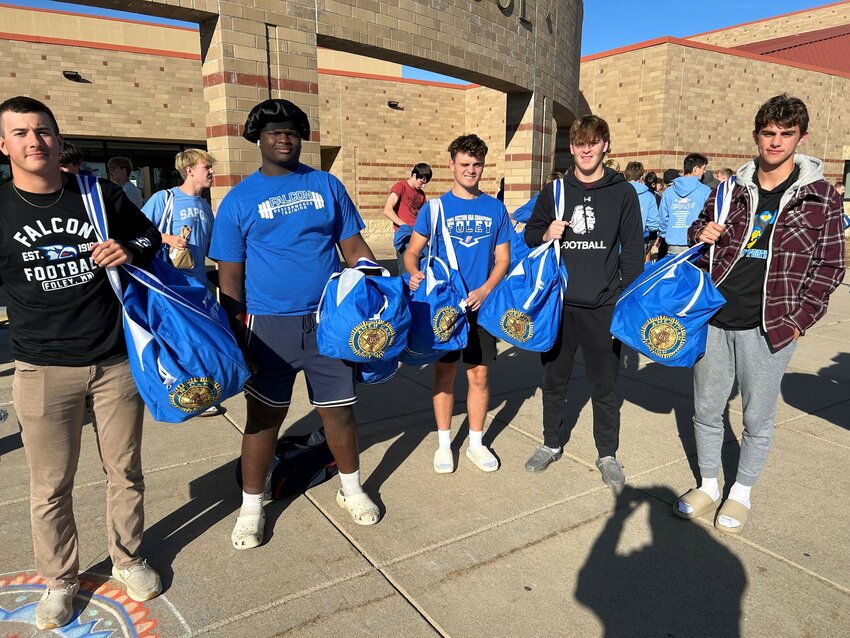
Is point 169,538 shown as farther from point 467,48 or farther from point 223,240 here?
point 467,48

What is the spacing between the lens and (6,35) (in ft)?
51.6

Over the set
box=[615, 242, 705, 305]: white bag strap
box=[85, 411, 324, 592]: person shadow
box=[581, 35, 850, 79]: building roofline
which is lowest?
box=[85, 411, 324, 592]: person shadow

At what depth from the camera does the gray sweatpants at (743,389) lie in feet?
10.1

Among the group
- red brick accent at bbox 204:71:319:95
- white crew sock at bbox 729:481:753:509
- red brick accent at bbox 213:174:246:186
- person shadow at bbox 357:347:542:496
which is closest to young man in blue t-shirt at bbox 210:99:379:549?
person shadow at bbox 357:347:542:496

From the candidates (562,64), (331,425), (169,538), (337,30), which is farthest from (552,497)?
(562,64)

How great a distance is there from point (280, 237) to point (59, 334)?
1.00 m

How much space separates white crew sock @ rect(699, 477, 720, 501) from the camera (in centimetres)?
334

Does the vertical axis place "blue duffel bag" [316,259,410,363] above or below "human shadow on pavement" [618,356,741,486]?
above

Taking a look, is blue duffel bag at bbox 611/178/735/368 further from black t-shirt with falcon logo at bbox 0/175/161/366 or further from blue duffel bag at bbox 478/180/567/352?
black t-shirt with falcon logo at bbox 0/175/161/366

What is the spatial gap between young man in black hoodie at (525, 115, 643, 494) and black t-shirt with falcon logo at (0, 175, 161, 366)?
2365 millimetres

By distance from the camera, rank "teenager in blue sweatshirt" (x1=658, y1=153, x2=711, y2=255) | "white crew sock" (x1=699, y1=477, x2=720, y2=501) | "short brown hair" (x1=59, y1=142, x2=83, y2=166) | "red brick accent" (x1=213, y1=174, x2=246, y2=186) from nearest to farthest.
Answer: "white crew sock" (x1=699, y1=477, x2=720, y2=501), "short brown hair" (x1=59, y1=142, x2=83, y2=166), "teenager in blue sweatshirt" (x1=658, y1=153, x2=711, y2=255), "red brick accent" (x1=213, y1=174, x2=246, y2=186)

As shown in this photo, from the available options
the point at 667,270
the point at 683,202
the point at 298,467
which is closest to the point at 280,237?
the point at 298,467

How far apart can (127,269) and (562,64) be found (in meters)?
13.4

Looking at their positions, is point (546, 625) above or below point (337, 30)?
below
